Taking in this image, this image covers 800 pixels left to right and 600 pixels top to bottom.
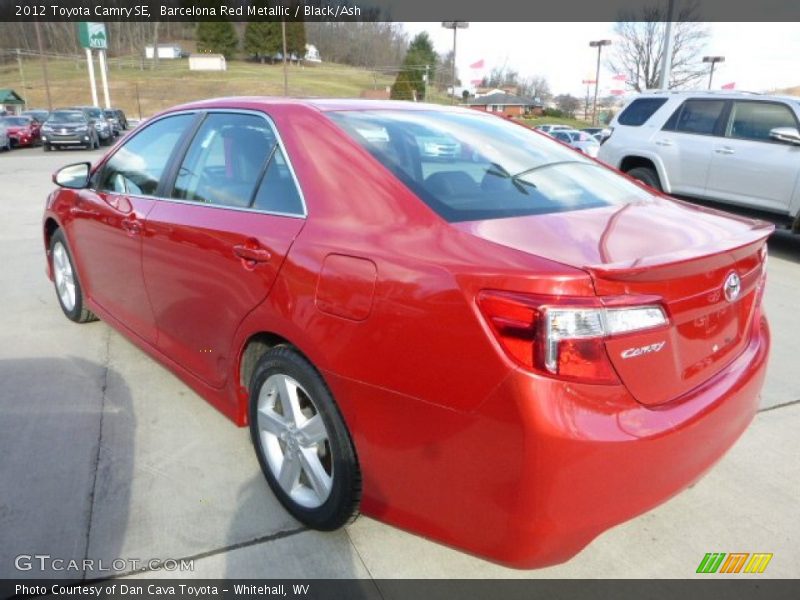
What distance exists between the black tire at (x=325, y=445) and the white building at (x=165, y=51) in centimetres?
10329

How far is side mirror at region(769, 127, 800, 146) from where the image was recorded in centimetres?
729

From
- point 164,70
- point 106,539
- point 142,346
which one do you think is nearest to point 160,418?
point 142,346

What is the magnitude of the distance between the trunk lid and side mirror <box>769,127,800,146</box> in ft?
20.4

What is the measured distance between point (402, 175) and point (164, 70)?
9274 cm

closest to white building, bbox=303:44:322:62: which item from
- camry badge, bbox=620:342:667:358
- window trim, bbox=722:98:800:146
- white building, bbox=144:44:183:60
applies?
white building, bbox=144:44:183:60

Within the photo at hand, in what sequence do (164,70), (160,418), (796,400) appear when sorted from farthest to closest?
1. (164,70)
2. (796,400)
3. (160,418)

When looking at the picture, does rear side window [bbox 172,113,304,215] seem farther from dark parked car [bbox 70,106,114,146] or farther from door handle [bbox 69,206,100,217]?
dark parked car [bbox 70,106,114,146]

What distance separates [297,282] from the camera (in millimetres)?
2176

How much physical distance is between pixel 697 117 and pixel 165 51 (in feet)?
336

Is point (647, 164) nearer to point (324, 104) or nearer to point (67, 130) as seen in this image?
point (324, 104)

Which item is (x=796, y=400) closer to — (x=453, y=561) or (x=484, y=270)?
(x=453, y=561)

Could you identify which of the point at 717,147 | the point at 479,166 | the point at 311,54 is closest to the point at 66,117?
the point at 717,147

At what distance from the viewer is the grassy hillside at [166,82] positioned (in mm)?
64125

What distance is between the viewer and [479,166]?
8.04 ft
